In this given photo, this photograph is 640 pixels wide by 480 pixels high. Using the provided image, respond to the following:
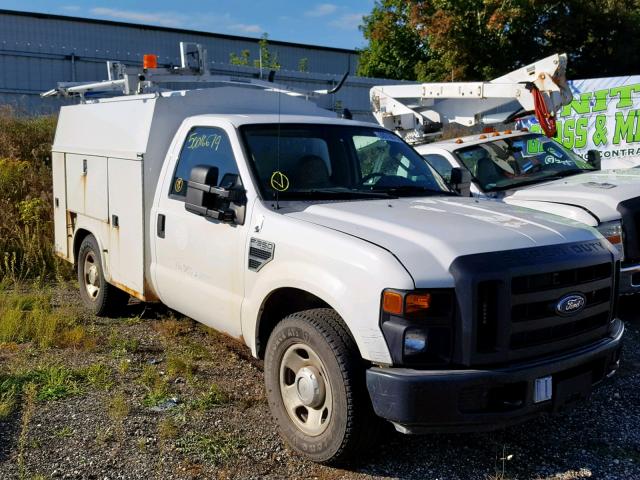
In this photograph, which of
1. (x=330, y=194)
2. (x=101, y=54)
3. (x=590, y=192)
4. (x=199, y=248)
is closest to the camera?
(x=330, y=194)

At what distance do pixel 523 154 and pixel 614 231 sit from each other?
Answer: 1986 millimetres

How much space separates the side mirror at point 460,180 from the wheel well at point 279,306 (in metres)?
1.93

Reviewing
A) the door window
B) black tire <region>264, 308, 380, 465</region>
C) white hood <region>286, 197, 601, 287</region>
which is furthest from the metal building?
black tire <region>264, 308, 380, 465</region>

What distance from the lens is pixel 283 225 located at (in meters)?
3.99

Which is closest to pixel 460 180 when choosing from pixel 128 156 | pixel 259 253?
pixel 259 253

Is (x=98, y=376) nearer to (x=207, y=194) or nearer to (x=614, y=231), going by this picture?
(x=207, y=194)

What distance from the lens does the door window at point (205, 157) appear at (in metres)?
4.66

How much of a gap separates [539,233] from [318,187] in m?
1.56

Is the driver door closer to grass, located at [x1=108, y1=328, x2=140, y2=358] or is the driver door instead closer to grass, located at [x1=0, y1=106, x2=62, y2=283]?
grass, located at [x1=108, y1=328, x2=140, y2=358]

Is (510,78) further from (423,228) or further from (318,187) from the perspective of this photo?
(423,228)

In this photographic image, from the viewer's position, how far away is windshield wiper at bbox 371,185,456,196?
4.68 metres

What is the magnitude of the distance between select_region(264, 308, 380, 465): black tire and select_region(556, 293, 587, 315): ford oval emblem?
3.56 feet

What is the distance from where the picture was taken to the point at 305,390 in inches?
147

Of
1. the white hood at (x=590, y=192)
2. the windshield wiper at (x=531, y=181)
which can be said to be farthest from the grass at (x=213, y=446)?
the windshield wiper at (x=531, y=181)
